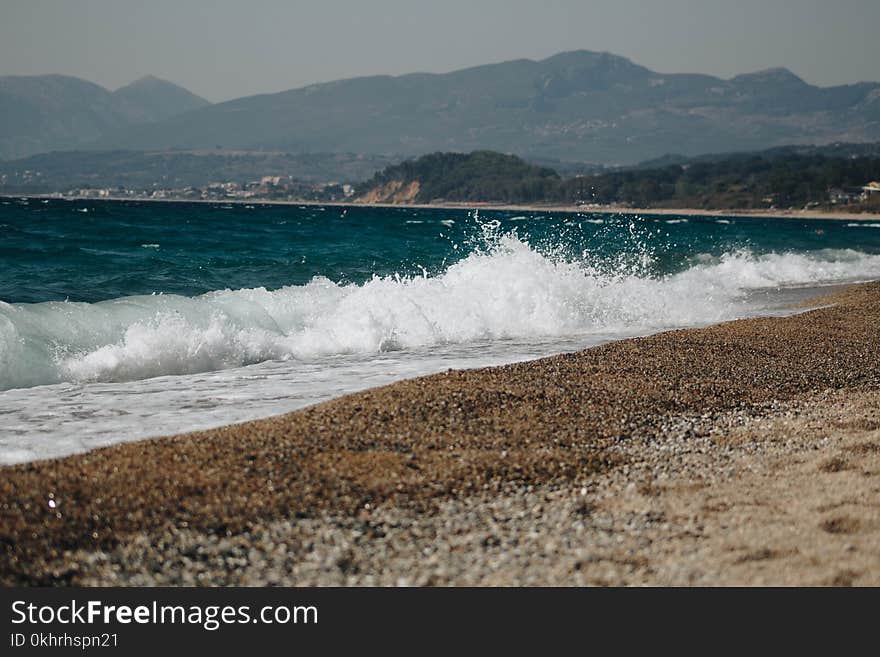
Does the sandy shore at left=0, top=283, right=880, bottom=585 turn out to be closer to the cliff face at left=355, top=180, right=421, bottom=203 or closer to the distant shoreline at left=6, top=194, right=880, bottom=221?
the distant shoreline at left=6, top=194, right=880, bottom=221

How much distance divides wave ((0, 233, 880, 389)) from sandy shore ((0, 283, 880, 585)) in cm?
450

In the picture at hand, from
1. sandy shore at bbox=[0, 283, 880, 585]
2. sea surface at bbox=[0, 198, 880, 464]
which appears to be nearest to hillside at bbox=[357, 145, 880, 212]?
sea surface at bbox=[0, 198, 880, 464]

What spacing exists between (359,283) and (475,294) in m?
6.10

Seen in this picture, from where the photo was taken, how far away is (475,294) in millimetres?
15469

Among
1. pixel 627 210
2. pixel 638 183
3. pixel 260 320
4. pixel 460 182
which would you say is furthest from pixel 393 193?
pixel 260 320

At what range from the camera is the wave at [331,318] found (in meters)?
10.6

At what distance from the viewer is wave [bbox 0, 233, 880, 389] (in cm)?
1062

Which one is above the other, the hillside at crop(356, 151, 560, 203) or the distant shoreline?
the hillside at crop(356, 151, 560, 203)

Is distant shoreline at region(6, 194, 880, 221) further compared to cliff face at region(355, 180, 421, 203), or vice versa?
cliff face at region(355, 180, 421, 203)

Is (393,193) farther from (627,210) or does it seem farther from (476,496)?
(476,496)

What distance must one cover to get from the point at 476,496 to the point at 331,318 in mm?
8539

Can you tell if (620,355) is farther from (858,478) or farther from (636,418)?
Answer: (858,478)

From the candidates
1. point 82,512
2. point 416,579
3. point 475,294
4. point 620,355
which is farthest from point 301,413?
point 475,294

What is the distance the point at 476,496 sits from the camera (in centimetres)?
522
